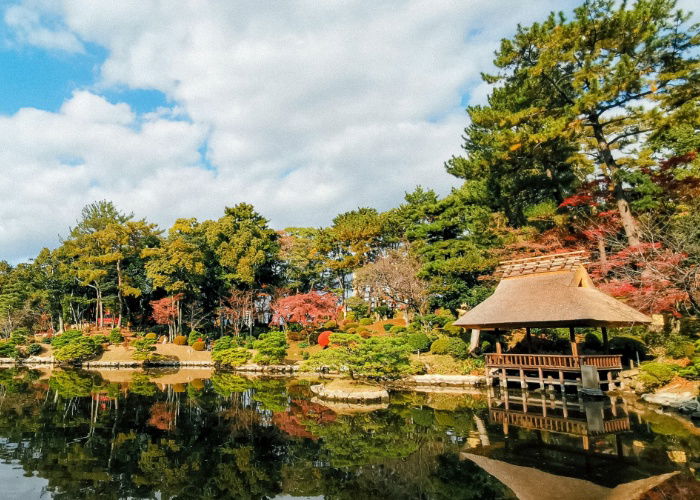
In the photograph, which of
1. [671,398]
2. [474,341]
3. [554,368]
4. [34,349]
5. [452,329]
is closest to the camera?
[671,398]

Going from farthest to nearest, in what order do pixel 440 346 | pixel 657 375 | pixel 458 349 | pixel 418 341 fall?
pixel 418 341 < pixel 440 346 < pixel 458 349 < pixel 657 375

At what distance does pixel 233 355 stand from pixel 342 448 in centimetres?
1839

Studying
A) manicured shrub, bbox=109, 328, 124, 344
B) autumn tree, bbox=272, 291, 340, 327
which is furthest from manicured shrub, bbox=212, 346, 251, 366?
manicured shrub, bbox=109, 328, 124, 344

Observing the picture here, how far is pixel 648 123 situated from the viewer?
17297 mm

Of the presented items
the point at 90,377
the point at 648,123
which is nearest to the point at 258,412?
the point at 90,377

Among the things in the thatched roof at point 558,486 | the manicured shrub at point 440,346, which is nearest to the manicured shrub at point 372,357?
the manicured shrub at point 440,346

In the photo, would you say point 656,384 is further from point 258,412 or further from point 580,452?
point 258,412

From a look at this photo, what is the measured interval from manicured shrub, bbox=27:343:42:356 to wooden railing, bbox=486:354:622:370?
1283 inches

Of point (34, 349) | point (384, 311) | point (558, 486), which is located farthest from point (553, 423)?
point (34, 349)

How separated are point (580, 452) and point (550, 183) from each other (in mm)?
15971

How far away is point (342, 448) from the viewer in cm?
968

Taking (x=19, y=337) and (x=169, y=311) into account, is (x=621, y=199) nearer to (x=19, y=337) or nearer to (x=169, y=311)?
(x=169, y=311)

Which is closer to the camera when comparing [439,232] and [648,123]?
[648,123]

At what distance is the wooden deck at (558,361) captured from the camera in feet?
47.0
